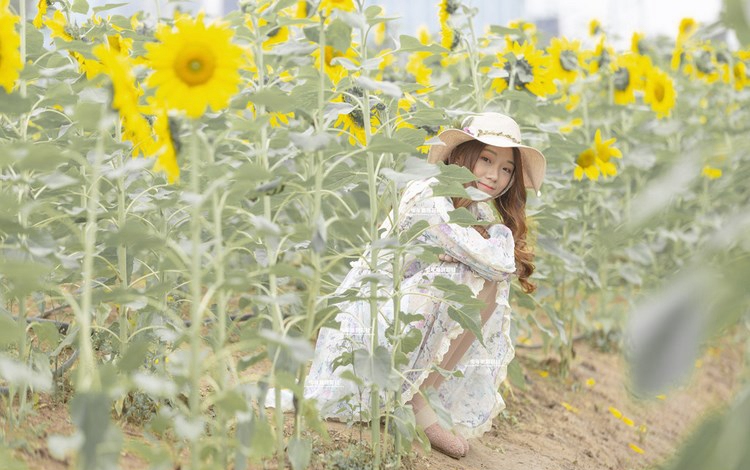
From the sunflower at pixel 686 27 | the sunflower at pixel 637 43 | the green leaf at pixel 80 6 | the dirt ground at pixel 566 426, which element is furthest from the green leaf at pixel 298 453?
the sunflower at pixel 686 27

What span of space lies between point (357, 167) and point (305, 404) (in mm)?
980

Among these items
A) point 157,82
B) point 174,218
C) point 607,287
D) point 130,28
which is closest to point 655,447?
point 607,287

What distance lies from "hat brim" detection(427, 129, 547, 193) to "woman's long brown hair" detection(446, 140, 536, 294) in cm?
2

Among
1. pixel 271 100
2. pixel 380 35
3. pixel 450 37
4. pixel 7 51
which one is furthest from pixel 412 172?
pixel 380 35

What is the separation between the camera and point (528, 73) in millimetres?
2842

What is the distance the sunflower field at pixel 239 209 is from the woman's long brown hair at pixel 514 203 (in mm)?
87

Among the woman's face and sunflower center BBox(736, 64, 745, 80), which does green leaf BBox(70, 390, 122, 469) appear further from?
sunflower center BBox(736, 64, 745, 80)

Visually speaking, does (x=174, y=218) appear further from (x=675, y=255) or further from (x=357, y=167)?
(x=675, y=255)

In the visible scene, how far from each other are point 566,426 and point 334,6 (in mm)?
1810

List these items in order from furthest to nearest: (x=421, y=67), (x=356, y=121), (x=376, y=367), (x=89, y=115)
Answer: (x=421, y=67) < (x=356, y=121) < (x=376, y=367) < (x=89, y=115)

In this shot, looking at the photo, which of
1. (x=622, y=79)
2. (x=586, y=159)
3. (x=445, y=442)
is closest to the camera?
(x=445, y=442)

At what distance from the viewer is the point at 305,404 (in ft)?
5.10

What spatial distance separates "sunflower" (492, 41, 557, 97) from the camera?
2.83 metres

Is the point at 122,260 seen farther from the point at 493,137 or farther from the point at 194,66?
the point at 493,137
